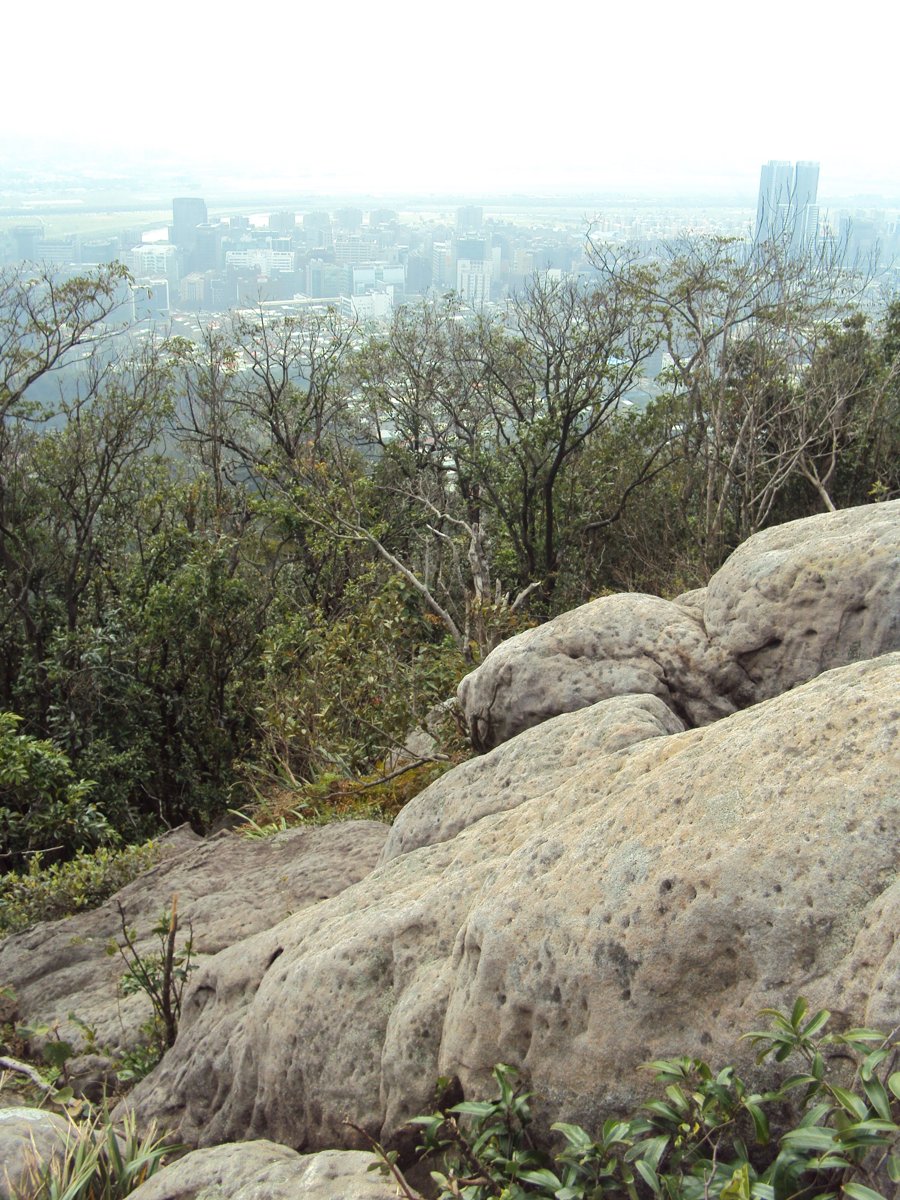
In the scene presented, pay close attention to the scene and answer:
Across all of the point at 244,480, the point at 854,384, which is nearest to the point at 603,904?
the point at 854,384

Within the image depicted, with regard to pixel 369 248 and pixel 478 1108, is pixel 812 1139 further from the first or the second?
pixel 369 248

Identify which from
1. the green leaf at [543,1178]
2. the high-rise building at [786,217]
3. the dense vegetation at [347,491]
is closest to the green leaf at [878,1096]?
the green leaf at [543,1178]

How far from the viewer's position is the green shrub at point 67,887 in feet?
28.9

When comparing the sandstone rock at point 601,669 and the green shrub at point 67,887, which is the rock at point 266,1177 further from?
the green shrub at point 67,887

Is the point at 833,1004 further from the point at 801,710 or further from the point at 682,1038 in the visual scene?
the point at 801,710

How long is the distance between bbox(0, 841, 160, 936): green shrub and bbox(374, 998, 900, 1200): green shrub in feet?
19.9

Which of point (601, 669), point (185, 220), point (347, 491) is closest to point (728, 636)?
point (601, 669)

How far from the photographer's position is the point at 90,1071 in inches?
241

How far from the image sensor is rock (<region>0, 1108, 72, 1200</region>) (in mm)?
4316

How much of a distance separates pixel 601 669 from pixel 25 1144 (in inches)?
175

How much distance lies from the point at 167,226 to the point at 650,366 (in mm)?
49608

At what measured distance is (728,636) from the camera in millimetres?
7090

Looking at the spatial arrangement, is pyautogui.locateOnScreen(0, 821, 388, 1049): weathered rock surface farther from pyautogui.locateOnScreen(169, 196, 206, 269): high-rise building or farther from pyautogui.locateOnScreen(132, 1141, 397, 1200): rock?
pyautogui.locateOnScreen(169, 196, 206, 269): high-rise building

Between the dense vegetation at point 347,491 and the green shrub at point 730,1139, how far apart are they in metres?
6.15
